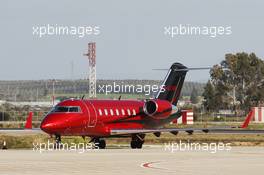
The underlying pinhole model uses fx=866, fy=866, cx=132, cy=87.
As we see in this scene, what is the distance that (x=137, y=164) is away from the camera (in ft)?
105

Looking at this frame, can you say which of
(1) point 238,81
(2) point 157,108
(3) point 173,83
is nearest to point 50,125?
(2) point 157,108

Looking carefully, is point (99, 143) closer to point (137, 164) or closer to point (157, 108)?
point (157, 108)

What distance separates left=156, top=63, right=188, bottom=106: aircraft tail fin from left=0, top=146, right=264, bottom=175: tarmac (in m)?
15.2

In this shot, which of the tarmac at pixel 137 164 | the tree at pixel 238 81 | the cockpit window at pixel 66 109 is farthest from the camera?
the tree at pixel 238 81

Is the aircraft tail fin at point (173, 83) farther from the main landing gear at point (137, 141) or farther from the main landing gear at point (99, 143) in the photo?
the main landing gear at point (99, 143)

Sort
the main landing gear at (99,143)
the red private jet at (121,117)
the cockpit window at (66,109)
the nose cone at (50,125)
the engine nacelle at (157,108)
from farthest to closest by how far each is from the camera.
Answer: the engine nacelle at (157,108), the main landing gear at (99,143), the cockpit window at (66,109), the red private jet at (121,117), the nose cone at (50,125)

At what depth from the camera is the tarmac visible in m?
28.2

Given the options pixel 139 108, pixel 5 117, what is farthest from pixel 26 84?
pixel 139 108

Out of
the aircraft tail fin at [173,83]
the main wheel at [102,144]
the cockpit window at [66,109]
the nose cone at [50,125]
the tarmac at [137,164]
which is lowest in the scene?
the tarmac at [137,164]

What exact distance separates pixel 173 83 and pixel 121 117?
18.6 ft

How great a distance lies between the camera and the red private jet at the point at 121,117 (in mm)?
47531

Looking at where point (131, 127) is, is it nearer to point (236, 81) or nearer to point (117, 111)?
point (117, 111)

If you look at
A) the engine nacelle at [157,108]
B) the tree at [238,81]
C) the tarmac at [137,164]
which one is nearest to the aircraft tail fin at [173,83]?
the engine nacelle at [157,108]

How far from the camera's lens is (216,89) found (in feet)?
509
